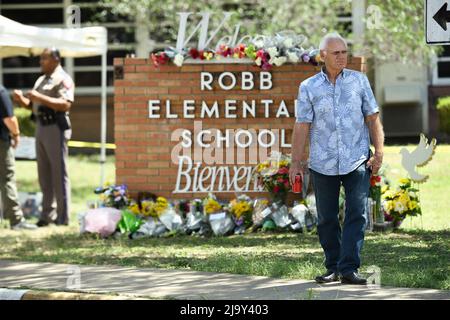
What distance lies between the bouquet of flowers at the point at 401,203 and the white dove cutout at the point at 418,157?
6.3 inches

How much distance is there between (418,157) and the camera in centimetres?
1206

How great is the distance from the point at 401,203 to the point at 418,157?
0.54 meters

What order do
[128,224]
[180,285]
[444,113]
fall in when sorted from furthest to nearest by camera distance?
[444,113], [128,224], [180,285]

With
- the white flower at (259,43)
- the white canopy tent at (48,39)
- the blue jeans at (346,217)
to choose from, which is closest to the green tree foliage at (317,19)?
the white canopy tent at (48,39)

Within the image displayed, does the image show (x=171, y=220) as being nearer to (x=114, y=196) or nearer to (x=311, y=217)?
(x=114, y=196)

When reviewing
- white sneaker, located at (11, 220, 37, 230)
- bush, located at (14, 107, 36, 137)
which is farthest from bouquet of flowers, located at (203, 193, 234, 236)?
bush, located at (14, 107, 36, 137)

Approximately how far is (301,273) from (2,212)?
609 centimetres

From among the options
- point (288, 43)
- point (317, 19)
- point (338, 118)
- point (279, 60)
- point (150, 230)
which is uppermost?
point (317, 19)

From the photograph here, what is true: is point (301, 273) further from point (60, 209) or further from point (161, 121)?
point (60, 209)

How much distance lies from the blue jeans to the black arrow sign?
1368mm

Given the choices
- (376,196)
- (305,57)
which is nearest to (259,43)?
(305,57)

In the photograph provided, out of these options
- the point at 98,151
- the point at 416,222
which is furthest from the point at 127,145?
the point at 98,151

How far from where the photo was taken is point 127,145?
13.0 metres
